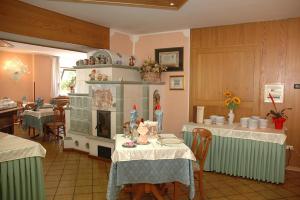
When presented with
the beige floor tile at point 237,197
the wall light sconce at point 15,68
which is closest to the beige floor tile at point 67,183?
the beige floor tile at point 237,197

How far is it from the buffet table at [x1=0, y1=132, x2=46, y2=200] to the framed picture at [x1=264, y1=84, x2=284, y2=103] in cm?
379

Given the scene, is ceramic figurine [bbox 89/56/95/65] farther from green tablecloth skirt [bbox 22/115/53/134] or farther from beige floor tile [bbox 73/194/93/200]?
beige floor tile [bbox 73/194/93/200]

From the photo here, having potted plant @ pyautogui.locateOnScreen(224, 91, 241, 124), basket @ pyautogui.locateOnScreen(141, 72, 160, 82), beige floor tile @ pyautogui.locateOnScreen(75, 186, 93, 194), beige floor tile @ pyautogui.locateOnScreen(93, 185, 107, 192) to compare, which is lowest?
beige floor tile @ pyautogui.locateOnScreen(75, 186, 93, 194)

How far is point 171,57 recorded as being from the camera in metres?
5.20

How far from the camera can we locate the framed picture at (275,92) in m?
4.22

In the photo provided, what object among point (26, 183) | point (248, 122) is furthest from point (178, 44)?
point (26, 183)

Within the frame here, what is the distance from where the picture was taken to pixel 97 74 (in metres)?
4.70

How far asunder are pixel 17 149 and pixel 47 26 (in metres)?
2.35

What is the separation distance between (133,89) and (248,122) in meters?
2.11

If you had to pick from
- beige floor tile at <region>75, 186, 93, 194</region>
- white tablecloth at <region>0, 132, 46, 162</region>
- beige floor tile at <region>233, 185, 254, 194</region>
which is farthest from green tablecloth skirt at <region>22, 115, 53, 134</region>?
beige floor tile at <region>233, 185, 254, 194</region>

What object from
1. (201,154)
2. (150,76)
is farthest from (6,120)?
(201,154)

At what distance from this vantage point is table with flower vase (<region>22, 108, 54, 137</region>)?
603 cm

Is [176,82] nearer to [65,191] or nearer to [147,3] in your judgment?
[147,3]

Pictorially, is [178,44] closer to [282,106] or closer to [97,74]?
[97,74]
